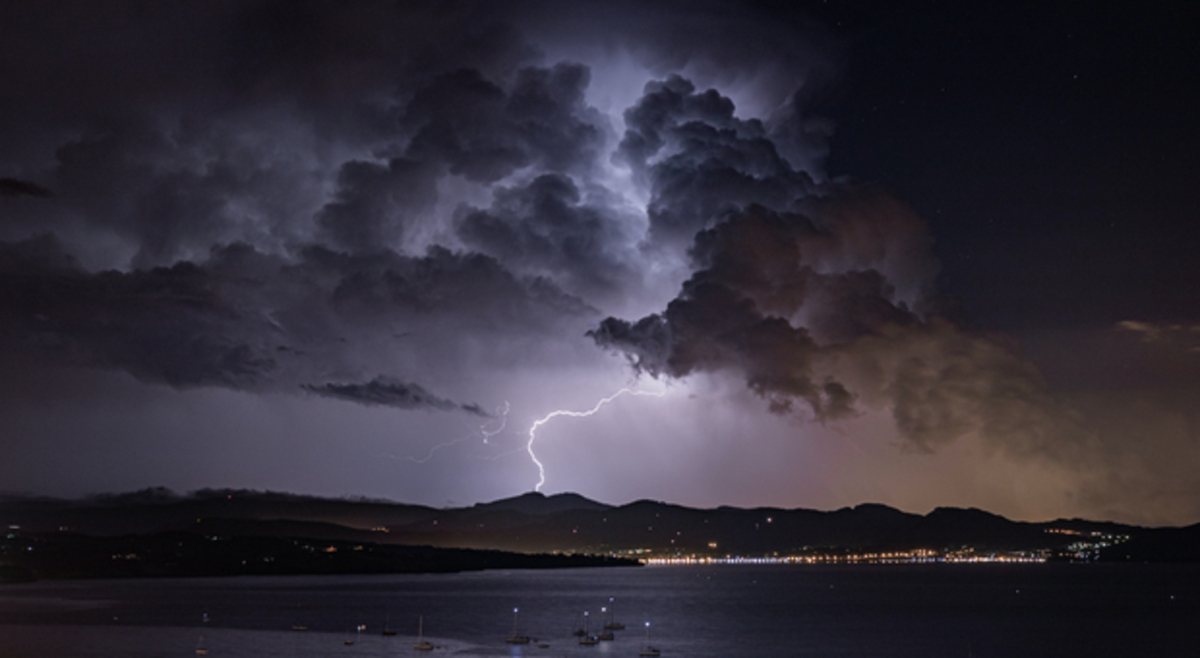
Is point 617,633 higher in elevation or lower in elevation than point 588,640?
lower

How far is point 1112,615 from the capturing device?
516 ft

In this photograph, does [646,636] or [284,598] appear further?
[284,598]

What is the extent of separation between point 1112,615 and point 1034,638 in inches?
1841

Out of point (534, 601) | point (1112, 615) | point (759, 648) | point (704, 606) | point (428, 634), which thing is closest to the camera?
point (759, 648)

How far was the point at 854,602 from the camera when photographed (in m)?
184

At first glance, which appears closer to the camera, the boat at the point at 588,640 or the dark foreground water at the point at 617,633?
the dark foreground water at the point at 617,633

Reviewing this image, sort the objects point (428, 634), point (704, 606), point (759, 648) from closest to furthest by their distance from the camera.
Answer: point (759, 648)
point (428, 634)
point (704, 606)

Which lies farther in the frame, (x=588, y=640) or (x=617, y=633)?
(x=617, y=633)

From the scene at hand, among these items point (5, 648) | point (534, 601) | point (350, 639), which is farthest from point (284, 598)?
point (5, 648)

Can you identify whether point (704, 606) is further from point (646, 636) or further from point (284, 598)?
point (284, 598)

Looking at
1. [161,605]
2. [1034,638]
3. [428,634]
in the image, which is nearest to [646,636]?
[428,634]

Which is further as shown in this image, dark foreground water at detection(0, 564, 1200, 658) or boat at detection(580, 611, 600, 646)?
boat at detection(580, 611, 600, 646)

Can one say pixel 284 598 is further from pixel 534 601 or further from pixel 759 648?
pixel 759 648

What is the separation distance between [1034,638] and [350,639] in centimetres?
8035
